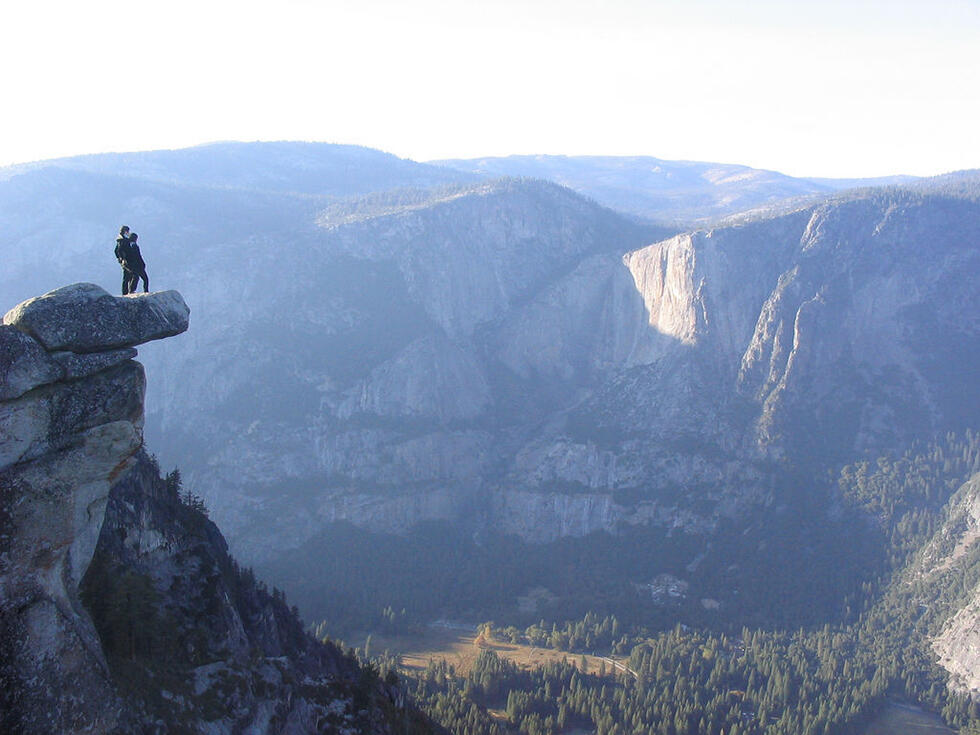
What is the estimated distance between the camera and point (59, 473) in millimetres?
24547

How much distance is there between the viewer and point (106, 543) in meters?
38.1

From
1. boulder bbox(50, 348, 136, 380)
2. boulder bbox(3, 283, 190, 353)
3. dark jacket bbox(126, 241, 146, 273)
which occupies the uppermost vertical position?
dark jacket bbox(126, 241, 146, 273)

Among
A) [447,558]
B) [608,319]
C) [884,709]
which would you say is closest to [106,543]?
[884,709]

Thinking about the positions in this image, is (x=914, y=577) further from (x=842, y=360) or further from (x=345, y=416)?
(x=345, y=416)

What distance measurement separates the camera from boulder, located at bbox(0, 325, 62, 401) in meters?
23.2

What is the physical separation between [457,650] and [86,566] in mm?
81317

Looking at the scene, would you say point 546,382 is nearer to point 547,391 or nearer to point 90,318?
point 547,391

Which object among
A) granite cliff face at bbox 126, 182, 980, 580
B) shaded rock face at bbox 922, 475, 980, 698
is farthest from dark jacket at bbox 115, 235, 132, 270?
shaded rock face at bbox 922, 475, 980, 698

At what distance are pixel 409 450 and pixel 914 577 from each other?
82.6 metres

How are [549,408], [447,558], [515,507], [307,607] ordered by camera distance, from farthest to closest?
[549,408], [515,507], [447,558], [307,607]

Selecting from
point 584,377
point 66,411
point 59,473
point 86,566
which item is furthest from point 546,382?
point 59,473

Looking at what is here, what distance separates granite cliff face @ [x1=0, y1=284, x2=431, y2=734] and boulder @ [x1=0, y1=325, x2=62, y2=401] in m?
0.03

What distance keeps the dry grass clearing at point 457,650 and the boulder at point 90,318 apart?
250ft

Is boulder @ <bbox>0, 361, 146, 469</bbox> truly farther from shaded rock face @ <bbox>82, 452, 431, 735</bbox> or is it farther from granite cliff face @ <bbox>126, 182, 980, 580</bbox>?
granite cliff face @ <bbox>126, 182, 980, 580</bbox>
